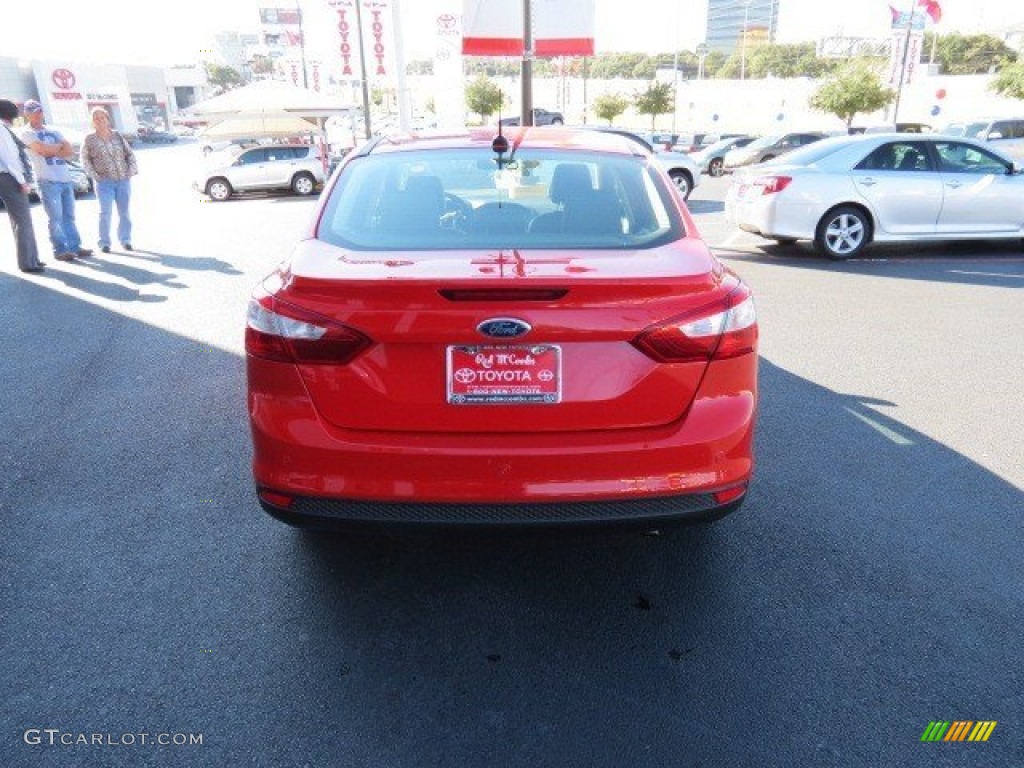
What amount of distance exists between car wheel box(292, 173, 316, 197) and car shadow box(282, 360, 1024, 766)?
1933 centimetres

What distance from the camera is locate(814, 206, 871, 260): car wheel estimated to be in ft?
33.1

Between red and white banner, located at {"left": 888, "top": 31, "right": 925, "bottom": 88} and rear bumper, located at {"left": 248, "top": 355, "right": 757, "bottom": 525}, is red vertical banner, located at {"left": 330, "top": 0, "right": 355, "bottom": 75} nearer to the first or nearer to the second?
rear bumper, located at {"left": 248, "top": 355, "right": 757, "bottom": 525}

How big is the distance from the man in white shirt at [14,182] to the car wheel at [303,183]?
12040mm

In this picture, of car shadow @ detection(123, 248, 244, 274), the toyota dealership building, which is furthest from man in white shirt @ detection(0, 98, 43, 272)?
the toyota dealership building

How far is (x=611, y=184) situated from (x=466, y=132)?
3.09 feet

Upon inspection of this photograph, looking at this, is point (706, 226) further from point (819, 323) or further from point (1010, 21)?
point (1010, 21)

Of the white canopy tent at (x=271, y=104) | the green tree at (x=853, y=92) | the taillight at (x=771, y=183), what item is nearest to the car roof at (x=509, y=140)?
the taillight at (x=771, y=183)

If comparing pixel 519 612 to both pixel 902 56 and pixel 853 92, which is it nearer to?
pixel 853 92

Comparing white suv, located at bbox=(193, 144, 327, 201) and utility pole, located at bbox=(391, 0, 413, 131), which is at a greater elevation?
utility pole, located at bbox=(391, 0, 413, 131)

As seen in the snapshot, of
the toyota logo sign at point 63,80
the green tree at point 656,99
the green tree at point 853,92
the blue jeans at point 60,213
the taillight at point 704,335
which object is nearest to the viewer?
the taillight at point 704,335

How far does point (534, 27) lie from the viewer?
13.5 m

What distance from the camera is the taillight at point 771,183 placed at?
9938 millimetres

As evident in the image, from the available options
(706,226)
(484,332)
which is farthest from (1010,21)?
(484,332)

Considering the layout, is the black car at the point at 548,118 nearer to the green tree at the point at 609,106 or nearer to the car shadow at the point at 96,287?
the green tree at the point at 609,106
